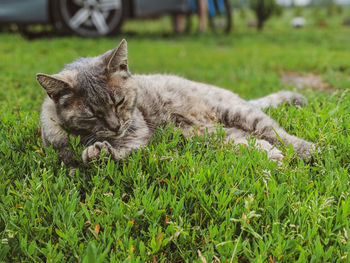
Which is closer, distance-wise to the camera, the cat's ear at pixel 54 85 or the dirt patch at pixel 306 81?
the cat's ear at pixel 54 85

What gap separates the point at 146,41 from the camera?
9.55m

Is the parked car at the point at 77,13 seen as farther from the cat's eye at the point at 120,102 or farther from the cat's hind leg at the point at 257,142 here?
the cat's hind leg at the point at 257,142

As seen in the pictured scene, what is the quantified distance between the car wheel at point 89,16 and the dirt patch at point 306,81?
14.9ft

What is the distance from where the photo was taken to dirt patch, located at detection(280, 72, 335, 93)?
596 centimetres

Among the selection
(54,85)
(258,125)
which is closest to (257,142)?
Result: (258,125)

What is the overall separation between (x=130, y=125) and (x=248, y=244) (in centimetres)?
154

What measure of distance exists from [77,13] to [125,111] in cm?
→ 664

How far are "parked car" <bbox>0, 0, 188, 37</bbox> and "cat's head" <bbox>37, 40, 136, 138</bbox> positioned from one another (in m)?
6.30

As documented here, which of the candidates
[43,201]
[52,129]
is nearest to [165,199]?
[43,201]

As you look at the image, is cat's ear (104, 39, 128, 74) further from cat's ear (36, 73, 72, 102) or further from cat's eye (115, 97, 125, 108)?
cat's ear (36, 73, 72, 102)

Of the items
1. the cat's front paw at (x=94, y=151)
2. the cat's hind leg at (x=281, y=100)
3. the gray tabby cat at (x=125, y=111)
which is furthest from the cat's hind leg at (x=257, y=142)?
the cat's front paw at (x=94, y=151)

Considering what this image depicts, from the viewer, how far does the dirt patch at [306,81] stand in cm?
596

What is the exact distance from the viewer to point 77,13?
29.0 feet

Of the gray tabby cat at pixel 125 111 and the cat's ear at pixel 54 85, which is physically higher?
the cat's ear at pixel 54 85
